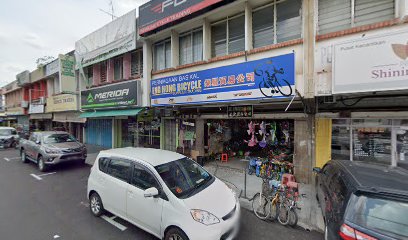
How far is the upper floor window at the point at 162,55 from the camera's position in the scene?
945 cm

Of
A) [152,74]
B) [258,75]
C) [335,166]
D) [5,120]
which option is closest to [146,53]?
[152,74]

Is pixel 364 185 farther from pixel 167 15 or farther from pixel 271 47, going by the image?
pixel 167 15

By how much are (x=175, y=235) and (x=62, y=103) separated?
17540mm

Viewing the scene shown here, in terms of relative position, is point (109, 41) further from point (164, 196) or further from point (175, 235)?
point (175, 235)

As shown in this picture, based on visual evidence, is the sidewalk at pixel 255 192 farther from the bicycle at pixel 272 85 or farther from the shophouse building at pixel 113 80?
the shophouse building at pixel 113 80

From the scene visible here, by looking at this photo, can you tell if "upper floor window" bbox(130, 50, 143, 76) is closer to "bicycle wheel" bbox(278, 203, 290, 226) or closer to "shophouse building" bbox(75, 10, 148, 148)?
"shophouse building" bbox(75, 10, 148, 148)

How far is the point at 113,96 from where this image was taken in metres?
11.0

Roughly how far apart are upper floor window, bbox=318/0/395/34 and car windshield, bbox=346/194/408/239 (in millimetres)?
4819

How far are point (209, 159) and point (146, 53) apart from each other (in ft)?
20.6

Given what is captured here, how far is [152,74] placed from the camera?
968 centimetres

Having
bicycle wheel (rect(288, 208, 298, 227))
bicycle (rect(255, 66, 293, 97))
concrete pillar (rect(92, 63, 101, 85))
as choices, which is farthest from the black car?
concrete pillar (rect(92, 63, 101, 85))

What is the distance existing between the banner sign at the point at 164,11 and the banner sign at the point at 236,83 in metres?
2.27

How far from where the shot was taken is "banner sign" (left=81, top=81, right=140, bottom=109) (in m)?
9.91

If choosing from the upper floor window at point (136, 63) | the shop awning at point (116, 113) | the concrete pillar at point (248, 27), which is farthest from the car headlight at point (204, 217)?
the upper floor window at point (136, 63)
